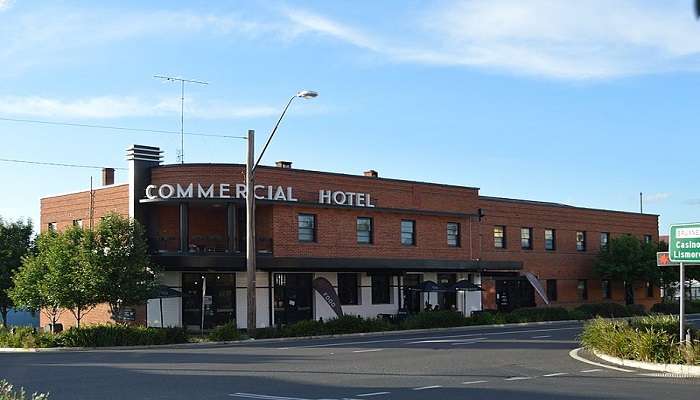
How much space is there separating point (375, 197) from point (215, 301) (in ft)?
31.1

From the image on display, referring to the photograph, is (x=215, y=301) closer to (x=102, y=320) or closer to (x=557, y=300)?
(x=102, y=320)

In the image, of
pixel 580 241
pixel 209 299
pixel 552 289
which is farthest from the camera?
pixel 580 241

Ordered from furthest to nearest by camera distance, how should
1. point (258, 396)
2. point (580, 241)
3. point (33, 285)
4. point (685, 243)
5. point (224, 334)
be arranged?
1. point (580, 241)
2. point (33, 285)
3. point (224, 334)
4. point (685, 243)
5. point (258, 396)

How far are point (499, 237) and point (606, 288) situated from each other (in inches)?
431

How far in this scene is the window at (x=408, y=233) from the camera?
4378 cm

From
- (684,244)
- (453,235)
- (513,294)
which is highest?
(453,235)

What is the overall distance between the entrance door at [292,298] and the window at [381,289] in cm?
395

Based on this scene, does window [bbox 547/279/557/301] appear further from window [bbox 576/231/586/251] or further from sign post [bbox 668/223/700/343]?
sign post [bbox 668/223/700/343]

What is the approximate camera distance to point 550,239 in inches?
2109

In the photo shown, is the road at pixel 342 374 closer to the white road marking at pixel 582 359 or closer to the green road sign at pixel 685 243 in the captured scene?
the white road marking at pixel 582 359

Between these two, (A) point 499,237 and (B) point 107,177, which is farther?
(A) point 499,237

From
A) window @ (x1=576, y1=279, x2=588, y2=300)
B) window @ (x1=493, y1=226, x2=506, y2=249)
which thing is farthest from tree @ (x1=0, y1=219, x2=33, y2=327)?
window @ (x1=576, y1=279, x2=588, y2=300)

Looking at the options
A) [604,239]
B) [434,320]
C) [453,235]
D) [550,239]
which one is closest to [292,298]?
[434,320]

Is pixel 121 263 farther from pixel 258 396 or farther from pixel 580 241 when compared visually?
pixel 580 241
